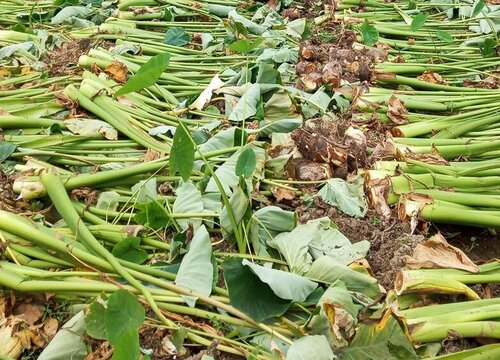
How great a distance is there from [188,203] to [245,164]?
0.29 meters

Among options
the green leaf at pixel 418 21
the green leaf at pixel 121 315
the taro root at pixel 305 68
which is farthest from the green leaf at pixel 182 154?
Answer: the green leaf at pixel 418 21

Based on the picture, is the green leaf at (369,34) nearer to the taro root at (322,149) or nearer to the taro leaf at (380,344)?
the taro root at (322,149)

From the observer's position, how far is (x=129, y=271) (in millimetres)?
2049

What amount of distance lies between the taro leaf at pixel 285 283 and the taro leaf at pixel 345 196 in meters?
0.57

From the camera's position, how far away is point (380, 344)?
1.77 metres

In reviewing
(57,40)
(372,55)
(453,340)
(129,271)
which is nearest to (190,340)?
(129,271)

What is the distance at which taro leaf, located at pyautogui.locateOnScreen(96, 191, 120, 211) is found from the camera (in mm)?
2443

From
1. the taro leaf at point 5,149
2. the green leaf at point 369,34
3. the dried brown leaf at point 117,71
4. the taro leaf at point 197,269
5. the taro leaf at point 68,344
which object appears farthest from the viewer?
the green leaf at point 369,34

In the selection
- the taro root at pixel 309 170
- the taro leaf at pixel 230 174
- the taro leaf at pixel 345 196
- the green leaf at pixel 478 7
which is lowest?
the taro leaf at pixel 345 196

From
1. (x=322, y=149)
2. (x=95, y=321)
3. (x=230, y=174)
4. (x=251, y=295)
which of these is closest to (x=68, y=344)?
(x=95, y=321)

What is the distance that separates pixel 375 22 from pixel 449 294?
3082 mm

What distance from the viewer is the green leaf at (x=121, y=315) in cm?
168

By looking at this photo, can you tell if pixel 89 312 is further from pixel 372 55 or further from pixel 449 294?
pixel 372 55

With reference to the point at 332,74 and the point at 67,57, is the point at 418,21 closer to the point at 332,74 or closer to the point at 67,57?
the point at 332,74
